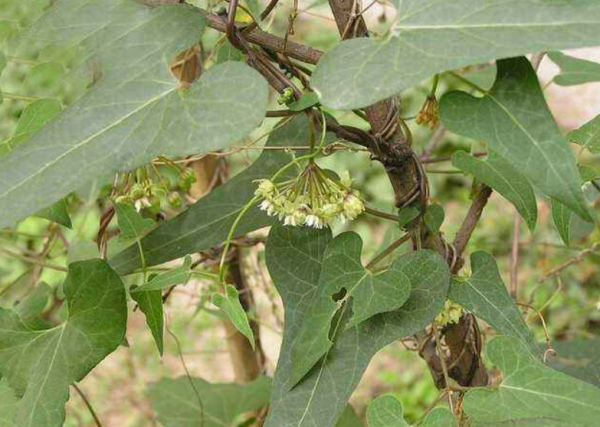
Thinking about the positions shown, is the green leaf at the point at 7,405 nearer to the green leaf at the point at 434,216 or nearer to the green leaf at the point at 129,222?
the green leaf at the point at 129,222

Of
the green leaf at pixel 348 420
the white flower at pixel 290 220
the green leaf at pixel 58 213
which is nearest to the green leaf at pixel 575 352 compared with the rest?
the green leaf at pixel 348 420

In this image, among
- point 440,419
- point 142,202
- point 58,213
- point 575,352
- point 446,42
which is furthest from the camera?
point 575,352

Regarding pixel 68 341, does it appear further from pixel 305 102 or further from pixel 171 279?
pixel 305 102

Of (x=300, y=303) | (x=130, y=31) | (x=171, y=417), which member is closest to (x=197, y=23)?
(x=130, y=31)

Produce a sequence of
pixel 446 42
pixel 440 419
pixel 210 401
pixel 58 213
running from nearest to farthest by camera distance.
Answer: pixel 446 42 → pixel 440 419 → pixel 58 213 → pixel 210 401

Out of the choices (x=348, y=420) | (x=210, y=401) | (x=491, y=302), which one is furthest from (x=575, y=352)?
(x=210, y=401)

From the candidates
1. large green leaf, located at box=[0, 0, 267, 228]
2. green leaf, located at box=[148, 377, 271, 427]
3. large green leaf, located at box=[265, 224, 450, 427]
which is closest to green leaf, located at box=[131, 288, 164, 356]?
large green leaf, located at box=[265, 224, 450, 427]

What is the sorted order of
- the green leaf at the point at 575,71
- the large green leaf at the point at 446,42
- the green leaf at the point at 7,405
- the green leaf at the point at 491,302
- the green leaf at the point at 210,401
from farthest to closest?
1. the green leaf at the point at 210,401
2. the green leaf at the point at 575,71
3. the green leaf at the point at 7,405
4. the green leaf at the point at 491,302
5. the large green leaf at the point at 446,42
